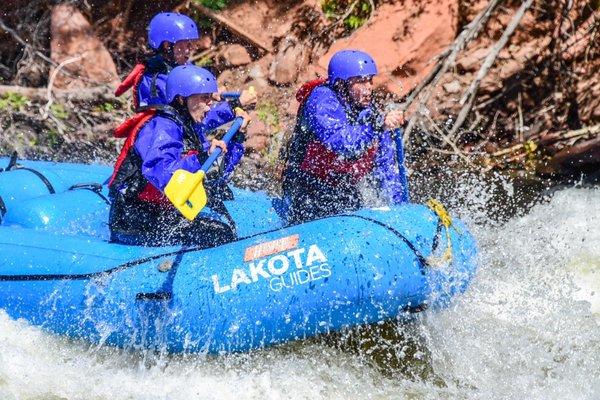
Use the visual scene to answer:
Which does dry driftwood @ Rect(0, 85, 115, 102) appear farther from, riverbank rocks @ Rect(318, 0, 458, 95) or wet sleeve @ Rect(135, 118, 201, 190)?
wet sleeve @ Rect(135, 118, 201, 190)

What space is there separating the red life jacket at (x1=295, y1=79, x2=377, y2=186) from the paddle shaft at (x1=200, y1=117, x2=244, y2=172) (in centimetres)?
39

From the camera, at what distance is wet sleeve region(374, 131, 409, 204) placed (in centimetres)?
500

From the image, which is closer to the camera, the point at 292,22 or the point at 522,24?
the point at 522,24

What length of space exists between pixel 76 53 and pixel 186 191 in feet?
13.3

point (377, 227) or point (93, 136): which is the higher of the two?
point (93, 136)

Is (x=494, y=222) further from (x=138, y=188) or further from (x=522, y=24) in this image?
(x=138, y=188)

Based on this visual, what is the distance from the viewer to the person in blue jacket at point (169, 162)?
4348 mm

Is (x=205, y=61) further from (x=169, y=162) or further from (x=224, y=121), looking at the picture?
(x=169, y=162)

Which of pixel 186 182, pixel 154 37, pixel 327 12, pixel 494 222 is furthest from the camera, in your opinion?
pixel 327 12

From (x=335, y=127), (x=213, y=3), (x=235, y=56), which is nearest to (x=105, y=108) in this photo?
(x=235, y=56)

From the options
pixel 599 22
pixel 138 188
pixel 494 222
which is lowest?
pixel 494 222

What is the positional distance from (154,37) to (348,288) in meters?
2.52

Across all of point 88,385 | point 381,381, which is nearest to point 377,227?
point 381,381

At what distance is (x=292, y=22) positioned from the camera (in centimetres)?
756
